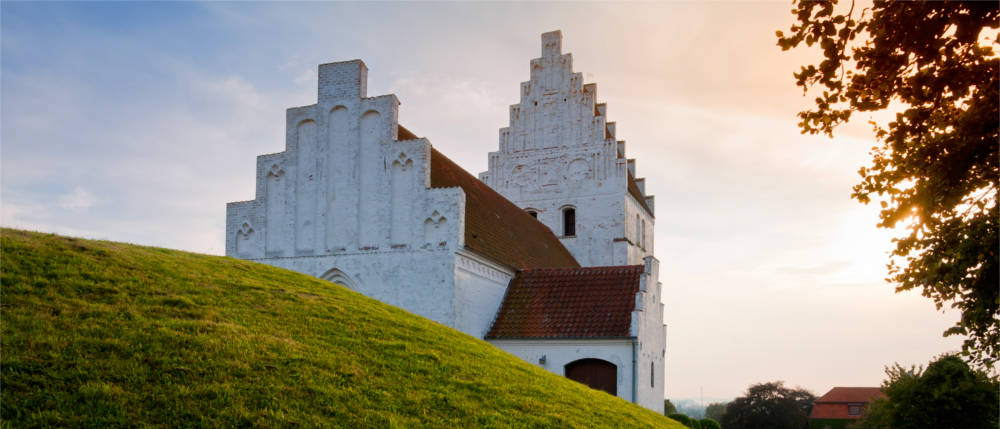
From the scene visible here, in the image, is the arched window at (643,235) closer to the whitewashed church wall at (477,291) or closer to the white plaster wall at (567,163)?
the white plaster wall at (567,163)

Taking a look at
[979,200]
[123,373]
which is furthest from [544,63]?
[123,373]

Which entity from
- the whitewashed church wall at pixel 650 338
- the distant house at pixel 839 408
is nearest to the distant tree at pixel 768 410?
the distant house at pixel 839 408

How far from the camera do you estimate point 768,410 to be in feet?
199

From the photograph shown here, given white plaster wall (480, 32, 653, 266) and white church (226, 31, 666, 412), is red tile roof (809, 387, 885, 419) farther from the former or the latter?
white church (226, 31, 666, 412)

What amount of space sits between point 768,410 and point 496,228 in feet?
149

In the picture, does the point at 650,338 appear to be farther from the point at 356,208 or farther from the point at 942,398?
the point at 942,398

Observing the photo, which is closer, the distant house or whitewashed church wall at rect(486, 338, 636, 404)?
whitewashed church wall at rect(486, 338, 636, 404)

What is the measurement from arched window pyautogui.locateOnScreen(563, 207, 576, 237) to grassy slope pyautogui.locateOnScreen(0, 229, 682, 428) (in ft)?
71.6

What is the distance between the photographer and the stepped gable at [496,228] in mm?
22156

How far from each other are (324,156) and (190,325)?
11998 mm

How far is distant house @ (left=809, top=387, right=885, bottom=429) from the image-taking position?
195 ft

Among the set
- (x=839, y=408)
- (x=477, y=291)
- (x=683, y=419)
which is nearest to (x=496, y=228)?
(x=477, y=291)

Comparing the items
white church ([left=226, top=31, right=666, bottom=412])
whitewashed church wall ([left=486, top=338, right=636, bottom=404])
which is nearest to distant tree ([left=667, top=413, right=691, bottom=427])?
white church ([left=226, top=31, right=666, bottom=412])

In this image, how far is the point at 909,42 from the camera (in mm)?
8758
